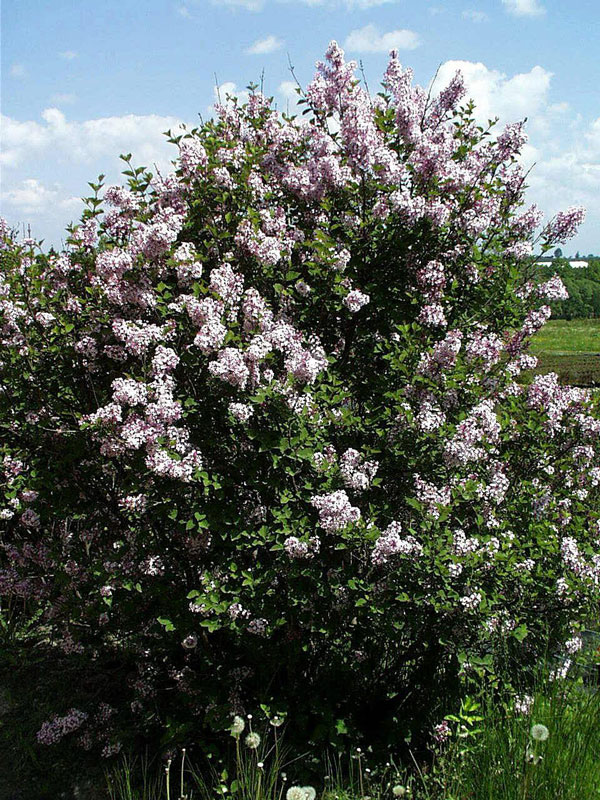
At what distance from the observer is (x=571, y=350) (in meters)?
27.5

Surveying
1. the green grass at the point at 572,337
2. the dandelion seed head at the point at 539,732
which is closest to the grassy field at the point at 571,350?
the green grass at the point at 572,337

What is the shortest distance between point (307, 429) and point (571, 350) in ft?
88.5

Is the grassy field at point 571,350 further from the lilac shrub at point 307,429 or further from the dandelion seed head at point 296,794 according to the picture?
the dandelion seed head at point 296,794

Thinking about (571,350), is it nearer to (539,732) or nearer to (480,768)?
(480,768)

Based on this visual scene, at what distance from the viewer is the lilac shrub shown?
2881 mm

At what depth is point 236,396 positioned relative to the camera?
2.91m

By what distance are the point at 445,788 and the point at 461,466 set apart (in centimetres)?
128

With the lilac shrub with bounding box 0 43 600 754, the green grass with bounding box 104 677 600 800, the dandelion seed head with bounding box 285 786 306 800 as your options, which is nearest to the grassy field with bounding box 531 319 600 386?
the lilac shrub with bounding box 0 43 600 754

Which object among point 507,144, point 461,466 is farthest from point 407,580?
point 507,144

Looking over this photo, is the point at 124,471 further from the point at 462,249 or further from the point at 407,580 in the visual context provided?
the point at 462,249

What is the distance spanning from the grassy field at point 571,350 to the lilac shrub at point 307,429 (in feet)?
2.81

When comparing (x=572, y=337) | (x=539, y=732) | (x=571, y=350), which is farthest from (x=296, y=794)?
(x=572, y=337)

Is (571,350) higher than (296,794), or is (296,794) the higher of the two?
(571,350)

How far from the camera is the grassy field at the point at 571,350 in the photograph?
15.6 m
